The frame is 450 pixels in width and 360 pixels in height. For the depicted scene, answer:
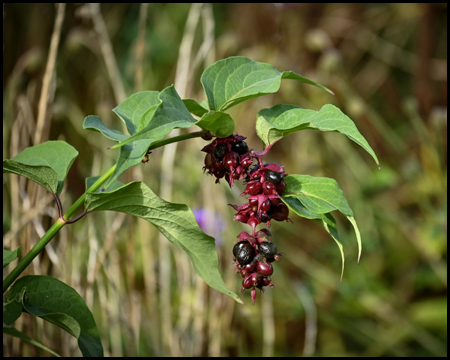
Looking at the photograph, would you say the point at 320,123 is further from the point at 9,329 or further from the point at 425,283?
the point at 425,283

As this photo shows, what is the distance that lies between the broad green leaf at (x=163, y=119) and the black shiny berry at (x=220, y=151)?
4cm

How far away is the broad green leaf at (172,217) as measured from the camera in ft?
1.24

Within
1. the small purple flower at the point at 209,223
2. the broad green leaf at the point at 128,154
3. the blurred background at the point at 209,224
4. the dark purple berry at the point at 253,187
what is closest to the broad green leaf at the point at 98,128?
the broad green leaf at the point at 128,154

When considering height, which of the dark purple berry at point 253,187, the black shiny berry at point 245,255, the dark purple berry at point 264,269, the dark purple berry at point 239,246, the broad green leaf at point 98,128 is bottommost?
the dark purple berry at point 264,269

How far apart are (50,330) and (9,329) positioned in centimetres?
49

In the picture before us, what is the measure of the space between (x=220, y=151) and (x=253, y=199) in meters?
0.05

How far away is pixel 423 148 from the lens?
5.43 feet

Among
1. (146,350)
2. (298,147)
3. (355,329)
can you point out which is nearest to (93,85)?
(298,147)

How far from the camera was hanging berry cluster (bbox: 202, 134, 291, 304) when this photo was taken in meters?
0.37

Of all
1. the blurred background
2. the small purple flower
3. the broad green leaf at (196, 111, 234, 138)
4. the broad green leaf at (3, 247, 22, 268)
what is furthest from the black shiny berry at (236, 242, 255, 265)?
the small purple flower

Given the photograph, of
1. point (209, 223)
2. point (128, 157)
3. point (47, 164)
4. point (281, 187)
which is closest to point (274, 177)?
point (281, 187)

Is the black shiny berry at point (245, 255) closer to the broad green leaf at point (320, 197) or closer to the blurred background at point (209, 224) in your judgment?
the broad green leaf at point (320, 197)

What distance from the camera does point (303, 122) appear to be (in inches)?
14.1

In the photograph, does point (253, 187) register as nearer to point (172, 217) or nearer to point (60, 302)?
point (172, 217)
